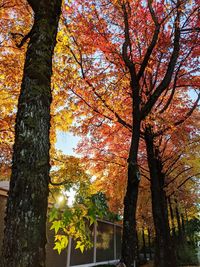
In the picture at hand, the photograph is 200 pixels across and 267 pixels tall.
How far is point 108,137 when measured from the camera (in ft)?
40.8

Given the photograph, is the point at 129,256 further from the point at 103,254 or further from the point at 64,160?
the point at 103,254

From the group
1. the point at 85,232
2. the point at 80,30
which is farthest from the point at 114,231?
the point at 85,232

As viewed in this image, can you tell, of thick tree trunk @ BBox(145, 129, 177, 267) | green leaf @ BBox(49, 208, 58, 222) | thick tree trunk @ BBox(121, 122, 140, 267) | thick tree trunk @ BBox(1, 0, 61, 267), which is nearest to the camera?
thick tree trunk @ BBox(1, 0, 61, 267)

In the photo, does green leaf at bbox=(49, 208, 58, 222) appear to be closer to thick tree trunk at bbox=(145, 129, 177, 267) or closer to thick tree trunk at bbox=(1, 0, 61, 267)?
thick tree trunk at bbox=(1, 0, 61, 267)

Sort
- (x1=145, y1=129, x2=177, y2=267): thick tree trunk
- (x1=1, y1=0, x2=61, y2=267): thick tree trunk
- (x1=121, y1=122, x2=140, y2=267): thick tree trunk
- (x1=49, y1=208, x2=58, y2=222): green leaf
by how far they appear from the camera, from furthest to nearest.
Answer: (x1=145, y1=129, x2=177, y2=267): thick tree trunk → (x1=121, y1=122, x2=140, y2=267): thick tree trunk → (x1=49, y1=208, x2=58, y2=222): green leaf → (x1=1, y1=0, x2=61, y2=267): thick tree trunk

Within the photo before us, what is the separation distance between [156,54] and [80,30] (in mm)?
2711

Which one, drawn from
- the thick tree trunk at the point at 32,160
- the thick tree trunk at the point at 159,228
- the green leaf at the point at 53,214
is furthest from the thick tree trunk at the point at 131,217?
the thick tree trunk at the point at 159,228

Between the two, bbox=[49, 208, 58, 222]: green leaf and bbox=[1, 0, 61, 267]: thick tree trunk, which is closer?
bbox=[1, 0, 61, 267]: thick tree trunk

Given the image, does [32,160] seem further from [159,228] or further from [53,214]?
[159,228]

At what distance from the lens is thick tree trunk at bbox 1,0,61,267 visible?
1.94m

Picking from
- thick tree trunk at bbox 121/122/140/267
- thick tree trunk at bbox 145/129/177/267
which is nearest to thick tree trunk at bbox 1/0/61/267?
thick tree trunk at bbox 121/122/140/267

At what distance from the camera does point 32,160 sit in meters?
2.21

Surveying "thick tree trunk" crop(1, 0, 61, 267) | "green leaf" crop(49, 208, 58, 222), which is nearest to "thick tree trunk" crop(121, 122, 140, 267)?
"green leaf" crop(49, 208, 58, 222)

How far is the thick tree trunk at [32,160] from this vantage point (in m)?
1.94
